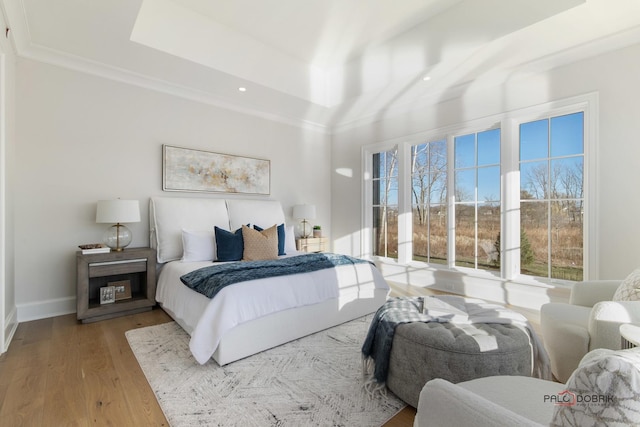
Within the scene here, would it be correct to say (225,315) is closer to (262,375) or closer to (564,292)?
(262,375)

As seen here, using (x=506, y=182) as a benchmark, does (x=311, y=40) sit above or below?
above

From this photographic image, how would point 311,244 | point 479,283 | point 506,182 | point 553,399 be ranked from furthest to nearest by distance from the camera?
point 311,244 < point 479,283 < point 506,182 < point 553,399

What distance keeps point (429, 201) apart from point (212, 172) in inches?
124

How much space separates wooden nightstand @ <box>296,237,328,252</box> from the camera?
16.2ft

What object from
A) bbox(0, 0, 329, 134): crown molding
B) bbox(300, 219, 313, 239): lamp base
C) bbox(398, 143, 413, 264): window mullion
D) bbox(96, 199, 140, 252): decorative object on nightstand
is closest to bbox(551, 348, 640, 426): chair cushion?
bbox(96, 199, 140, 252): decorative object on nightstand

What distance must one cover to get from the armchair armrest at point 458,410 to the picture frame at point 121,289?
3.38 meters

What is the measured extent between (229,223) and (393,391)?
298 centimetres

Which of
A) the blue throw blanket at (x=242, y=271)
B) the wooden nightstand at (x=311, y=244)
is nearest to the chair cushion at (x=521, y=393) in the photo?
the blue throw blanket at (x=242, y=271)

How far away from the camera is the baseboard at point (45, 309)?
301cm

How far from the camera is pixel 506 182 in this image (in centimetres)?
367

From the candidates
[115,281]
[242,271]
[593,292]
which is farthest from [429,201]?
Result: [115,281]

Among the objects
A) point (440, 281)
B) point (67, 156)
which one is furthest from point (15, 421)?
point (440, 281)

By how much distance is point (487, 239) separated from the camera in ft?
13.0

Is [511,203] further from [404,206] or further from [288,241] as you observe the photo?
[288,241]
